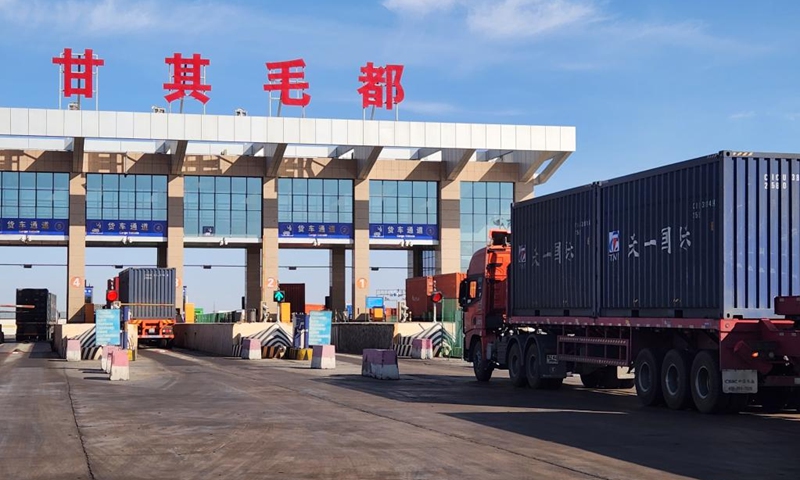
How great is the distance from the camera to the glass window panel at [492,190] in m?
62.1

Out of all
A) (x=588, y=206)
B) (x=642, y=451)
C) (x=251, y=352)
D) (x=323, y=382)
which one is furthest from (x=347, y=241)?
(x=642, y=451)

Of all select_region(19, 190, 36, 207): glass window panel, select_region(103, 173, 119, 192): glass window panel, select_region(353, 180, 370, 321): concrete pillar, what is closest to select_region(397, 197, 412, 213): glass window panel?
select_region(353, 180, 370, 321): concrete pillar

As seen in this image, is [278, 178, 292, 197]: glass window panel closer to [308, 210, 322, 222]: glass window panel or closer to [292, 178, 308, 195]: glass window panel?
[292, 178, 308, 195]: glass window panel

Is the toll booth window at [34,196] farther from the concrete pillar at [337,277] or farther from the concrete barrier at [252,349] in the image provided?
the concrete barrier at [252,349]

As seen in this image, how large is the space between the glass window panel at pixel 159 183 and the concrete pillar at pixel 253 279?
256 inches

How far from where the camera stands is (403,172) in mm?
61000

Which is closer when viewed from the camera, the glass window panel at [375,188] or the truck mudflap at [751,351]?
the truck mudflap at [751,351]

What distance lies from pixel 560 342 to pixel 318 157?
3969cm

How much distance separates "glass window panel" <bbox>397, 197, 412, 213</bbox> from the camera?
61.3 m

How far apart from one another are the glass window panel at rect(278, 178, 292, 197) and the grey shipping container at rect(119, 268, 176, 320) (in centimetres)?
1091

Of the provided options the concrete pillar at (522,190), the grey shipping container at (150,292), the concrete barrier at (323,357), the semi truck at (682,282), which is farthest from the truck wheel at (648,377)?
the concrete pillar at (522,190)

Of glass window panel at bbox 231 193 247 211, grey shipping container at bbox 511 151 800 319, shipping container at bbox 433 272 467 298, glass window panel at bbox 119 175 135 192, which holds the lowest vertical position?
shipping container at bbox 433 272 467 298

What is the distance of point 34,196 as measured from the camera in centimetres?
5712

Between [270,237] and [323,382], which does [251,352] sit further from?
[270,237]
